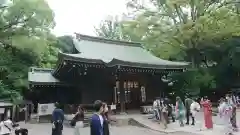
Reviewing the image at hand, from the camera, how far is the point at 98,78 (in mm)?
20953

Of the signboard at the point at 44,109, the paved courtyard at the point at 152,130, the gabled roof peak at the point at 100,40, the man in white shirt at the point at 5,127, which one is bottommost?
the paved courtyard at the point at 152,130

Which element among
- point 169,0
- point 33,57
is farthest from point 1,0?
point 169,0

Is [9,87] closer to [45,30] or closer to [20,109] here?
[20,109]

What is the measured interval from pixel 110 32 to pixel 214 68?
3414 cm

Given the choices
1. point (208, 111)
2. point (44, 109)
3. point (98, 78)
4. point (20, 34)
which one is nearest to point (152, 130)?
point (208, 111)

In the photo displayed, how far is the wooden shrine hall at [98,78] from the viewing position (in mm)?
19625

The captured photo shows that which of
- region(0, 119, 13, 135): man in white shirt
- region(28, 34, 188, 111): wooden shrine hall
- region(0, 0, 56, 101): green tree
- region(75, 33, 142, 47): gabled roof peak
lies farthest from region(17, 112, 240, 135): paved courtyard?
region(75, 33, 142, 47): gabled roof peak

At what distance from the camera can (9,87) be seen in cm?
2420

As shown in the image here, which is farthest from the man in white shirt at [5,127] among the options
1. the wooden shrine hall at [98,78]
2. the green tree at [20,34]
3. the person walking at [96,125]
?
the green tree at [20,34]

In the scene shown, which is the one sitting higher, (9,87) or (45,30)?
(45,30)

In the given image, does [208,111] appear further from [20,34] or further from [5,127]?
[20,34]

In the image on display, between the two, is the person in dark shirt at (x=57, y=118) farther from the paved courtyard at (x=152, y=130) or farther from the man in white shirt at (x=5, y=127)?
the paved courtyard at (x=152, y=130)

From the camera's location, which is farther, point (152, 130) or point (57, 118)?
point (152, 130)

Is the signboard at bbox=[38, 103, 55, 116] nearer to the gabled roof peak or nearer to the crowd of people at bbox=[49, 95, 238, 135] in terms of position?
the crowd of people at bbox=[49, 95, 238, 135]
